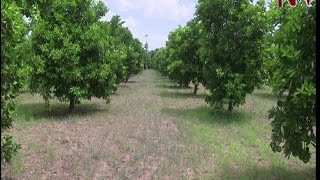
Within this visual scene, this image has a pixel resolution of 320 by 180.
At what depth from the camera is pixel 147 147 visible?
1184 centimetres

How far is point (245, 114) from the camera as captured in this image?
62.9ft

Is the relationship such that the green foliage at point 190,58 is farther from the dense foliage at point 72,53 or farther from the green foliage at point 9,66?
the green foliage at point 9,66

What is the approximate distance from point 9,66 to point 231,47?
11944mm

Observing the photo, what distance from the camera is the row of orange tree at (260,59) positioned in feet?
22.4

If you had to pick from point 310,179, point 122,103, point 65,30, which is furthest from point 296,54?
point 122,103

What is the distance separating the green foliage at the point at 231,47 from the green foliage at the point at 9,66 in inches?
427

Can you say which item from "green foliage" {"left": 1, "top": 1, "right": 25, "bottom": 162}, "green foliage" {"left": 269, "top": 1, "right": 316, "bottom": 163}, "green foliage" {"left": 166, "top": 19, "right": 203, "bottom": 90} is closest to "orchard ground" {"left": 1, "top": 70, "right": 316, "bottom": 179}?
"green foliage" {"left": 269, "top": 1, "right": 316, "bottom": 163}

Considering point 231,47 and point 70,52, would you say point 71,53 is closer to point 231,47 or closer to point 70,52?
point 70,52

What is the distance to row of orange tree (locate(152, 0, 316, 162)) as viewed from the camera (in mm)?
6820

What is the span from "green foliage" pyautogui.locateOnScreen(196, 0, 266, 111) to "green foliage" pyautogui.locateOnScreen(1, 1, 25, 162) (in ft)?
35.5

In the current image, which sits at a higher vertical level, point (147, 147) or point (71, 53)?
point (71, 53)

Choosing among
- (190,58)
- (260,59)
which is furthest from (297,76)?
(190,58)

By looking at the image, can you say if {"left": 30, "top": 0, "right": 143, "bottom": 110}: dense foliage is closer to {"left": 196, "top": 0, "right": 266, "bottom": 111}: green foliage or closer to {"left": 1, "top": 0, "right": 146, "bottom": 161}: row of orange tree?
{"left": 1, "top": 0, "right": 146, "bottom": 161}: row of orange tree

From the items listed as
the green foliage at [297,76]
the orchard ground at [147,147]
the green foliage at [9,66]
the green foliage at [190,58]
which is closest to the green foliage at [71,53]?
the orchard ground at [147,147]
